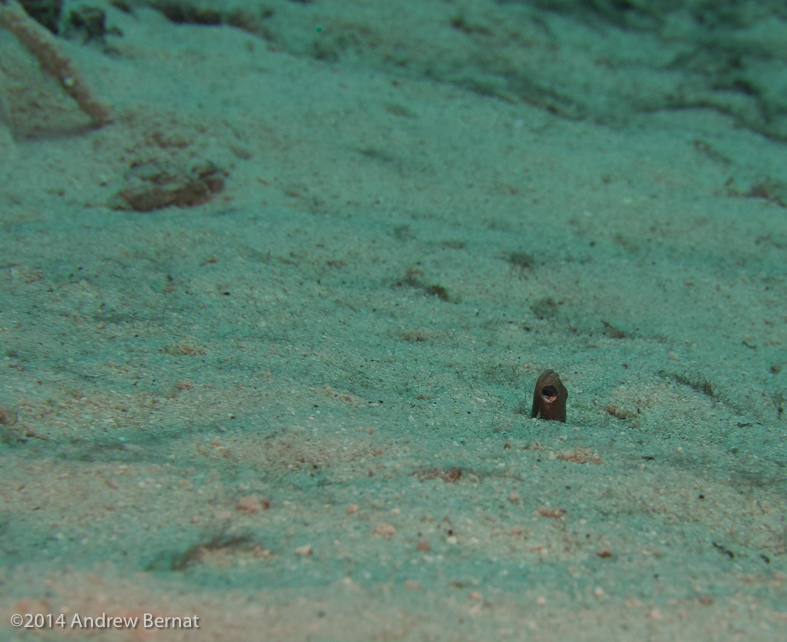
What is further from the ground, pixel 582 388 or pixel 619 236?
pixel 619 236

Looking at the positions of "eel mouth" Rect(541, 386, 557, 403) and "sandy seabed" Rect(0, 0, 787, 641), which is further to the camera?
"eel mouth" Rect(541, 386, 557, 403)

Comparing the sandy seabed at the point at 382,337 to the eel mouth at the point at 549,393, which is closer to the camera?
the sandy seabed at the point at 382,337

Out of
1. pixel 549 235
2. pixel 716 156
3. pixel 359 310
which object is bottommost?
pixel 359 310

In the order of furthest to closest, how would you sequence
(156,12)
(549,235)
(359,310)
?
1. (156,12)
2. (549,235)
3. (359,310)

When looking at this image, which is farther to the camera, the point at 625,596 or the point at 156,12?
the point at 156,12

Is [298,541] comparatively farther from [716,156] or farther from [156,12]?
[156,12]

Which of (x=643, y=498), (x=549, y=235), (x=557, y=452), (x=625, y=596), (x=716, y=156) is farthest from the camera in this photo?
(x=716, y=156)

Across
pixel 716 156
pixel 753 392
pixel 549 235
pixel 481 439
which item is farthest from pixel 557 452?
pixel 716 156

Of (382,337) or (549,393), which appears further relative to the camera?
(382,337)

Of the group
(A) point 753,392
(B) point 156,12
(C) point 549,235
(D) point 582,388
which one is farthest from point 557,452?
(B) point 156,12
